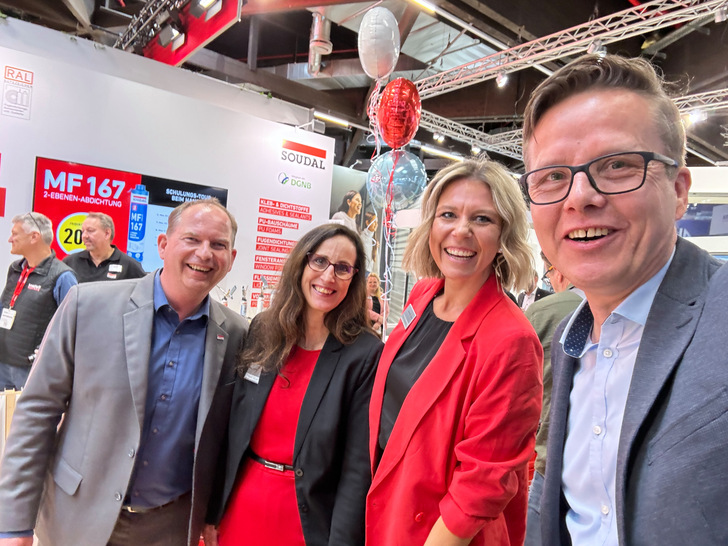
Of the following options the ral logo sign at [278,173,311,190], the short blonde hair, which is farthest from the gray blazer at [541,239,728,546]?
the ral logo sign at [278,173,311,190]

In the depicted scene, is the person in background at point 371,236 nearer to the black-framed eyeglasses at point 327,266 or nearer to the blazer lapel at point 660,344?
the black-framed eyeglasses at point 327,266

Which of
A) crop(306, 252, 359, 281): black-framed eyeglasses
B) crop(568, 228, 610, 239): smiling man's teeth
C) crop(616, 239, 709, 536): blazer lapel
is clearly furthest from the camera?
crop(306, 252, 359, 281): black-framed eyeglasses

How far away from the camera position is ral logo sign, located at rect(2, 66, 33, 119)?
4.45m

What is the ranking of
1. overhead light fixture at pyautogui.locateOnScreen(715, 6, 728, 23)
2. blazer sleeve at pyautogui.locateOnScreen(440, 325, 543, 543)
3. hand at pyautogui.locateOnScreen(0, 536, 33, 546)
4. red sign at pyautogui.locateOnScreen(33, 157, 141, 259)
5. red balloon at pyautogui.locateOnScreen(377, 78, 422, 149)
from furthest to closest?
red sign at pyautogui.locateOnScreen(33, 157, 141, 259) < overhead light fixture at pyautogui.locateOnScreen(715, 6, 728, 23) < red balloon at pyautogui.locateOnScreen(377, 78, 422, 149) < hand at pyautogui.locateOnScreen(0, 536, 33, 546) < blazer sleeve at pyautogui.locateOnScreen(440, 325, 543, 543)

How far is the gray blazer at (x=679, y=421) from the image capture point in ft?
1.92

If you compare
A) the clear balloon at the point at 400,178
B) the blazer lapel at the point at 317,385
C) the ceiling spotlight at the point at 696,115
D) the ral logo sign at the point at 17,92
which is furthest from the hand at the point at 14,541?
the ceiling spotlight at the point at 696,115

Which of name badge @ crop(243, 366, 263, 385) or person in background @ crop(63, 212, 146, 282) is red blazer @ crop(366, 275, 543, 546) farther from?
person in background @ crop(63, 212, 146, 282)

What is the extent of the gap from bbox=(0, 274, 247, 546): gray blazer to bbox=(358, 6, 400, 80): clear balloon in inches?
122

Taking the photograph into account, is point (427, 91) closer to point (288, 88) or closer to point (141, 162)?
point (288, 88)

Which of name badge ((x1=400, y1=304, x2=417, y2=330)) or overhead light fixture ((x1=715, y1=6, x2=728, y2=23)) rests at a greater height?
overhead light fixture ((x1=715, y1=6, x2=728, y2=23))

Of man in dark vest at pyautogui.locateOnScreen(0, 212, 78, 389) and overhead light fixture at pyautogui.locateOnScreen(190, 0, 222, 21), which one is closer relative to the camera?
man in dark vest at pyautogui.locateOnScreen(0, 212, 78, 389)

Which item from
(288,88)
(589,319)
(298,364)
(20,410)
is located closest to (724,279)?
(589,319)

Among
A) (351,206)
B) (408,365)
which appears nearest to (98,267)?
(408,365)

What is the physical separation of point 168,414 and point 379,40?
3.44 metres
